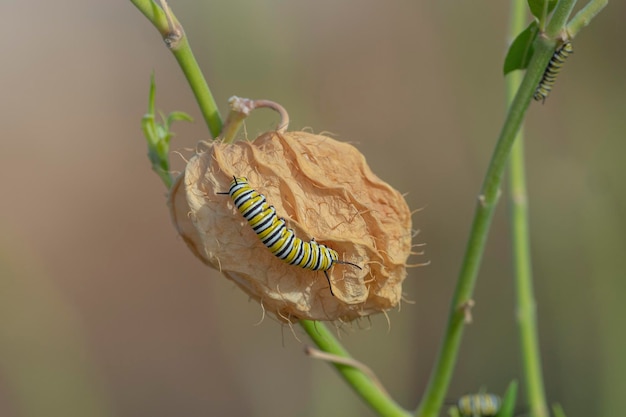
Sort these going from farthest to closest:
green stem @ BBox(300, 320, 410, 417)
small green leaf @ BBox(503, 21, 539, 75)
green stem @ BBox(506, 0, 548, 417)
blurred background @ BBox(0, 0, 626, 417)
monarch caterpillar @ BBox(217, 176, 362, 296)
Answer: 1. blurred background @ BBox(0, 0, 626, 417)
2. green stem @ BBox(506, 0, 548, 417)
3. green stem @ BBox(300, 320, 410, 417)
4. small green leaf @ BBox(503, 21, 539, 75)
5. monarch caterpillar @ BBox(217, 176, 362, 296)

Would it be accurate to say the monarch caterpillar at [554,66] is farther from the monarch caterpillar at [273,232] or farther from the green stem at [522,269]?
the monarch caterpillar at [273,232]

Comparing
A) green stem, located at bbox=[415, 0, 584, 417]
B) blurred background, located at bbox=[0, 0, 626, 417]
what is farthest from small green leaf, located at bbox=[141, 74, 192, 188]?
blurred background, located at bbox=[0, 0, 626, 417]

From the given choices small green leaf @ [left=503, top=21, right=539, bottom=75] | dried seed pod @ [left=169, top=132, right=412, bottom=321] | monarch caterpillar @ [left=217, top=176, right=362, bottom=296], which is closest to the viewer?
monarch caterpillar @ [left=217, top=176, right=362, bottom=296]

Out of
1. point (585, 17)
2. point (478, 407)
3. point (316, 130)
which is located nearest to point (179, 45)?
point (585, 17)

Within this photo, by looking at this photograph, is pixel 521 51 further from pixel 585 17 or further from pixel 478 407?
pixel 478 407

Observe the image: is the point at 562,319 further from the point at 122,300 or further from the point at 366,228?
the point at 366,228

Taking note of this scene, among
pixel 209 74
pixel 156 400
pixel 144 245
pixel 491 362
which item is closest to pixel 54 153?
pixel 144 245

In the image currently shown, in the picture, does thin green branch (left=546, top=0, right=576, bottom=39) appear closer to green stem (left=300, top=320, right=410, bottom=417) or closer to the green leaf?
the green leaf
